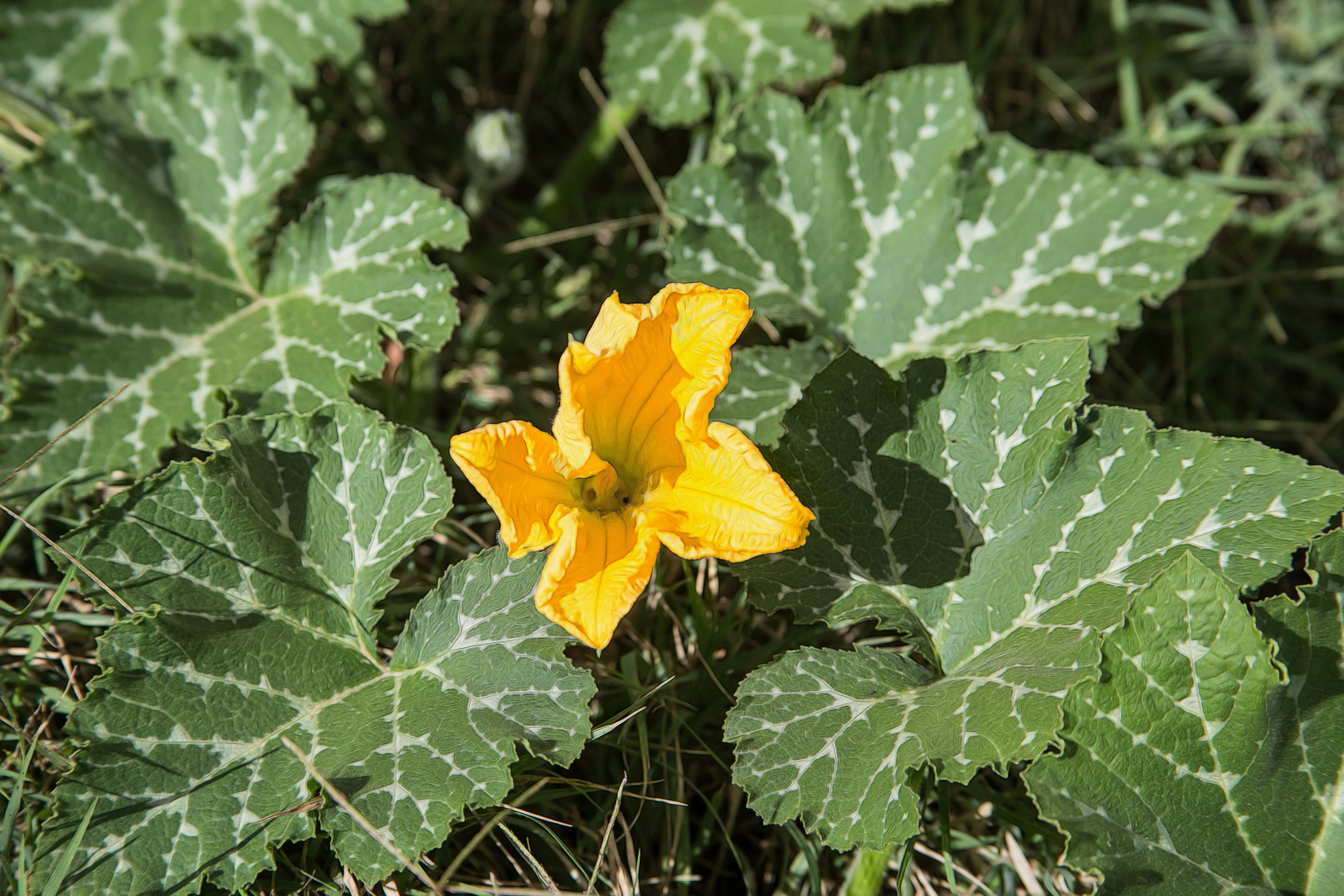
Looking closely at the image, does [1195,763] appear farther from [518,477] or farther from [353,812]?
[353,812]

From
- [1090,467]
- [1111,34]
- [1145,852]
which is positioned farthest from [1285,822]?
[1111,34]

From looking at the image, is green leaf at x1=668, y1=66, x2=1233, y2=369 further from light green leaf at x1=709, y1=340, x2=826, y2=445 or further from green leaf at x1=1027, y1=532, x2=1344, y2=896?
green leaf at x1=1027, y1=532, x2=1344, y2=896

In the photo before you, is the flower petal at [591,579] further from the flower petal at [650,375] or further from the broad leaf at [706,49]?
the broad leaf at [706,49]

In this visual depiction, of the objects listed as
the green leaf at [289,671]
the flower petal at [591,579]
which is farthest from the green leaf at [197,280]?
the flower petal at [591,579]

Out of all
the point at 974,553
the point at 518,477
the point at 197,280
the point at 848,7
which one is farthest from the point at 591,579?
the point at 848,7

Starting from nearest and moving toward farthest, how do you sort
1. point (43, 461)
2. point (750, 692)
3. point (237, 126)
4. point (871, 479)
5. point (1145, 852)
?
point (1145, 852) → point (750, 692) → point (871, 479) → point (43, 461) → point (237, 126)

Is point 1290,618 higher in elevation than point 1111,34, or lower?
lower

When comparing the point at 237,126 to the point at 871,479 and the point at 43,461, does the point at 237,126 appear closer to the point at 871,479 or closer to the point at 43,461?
the point at 43,461
